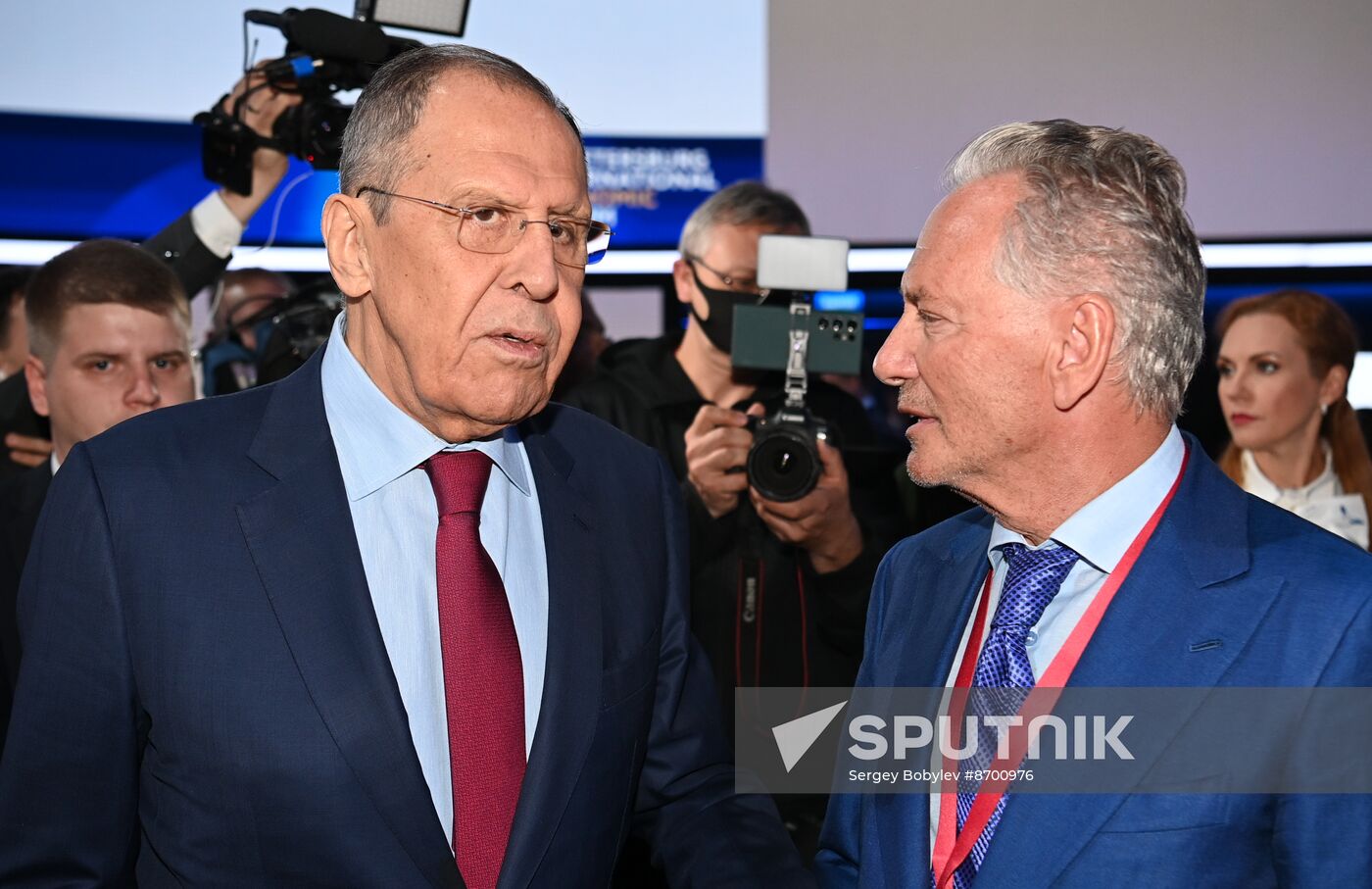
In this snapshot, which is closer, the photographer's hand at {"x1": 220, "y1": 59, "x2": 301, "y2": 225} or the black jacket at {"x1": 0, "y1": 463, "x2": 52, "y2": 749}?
the black jacket at {"x1": 0, "y1": 463, "x2": 52, "y2": 749}

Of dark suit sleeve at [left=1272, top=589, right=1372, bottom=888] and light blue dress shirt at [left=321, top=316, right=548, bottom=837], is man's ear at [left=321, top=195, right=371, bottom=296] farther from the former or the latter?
dark suit sleeve at [left=1272, top=589, right=1372, bottom=888]

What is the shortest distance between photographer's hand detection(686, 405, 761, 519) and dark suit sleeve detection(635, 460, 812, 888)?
0.78 m

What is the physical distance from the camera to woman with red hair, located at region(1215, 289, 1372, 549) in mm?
3572

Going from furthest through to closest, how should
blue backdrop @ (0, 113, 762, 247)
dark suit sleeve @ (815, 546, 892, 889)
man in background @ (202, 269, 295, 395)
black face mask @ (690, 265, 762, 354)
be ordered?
1. blue backdrop @ (0, 113, 762, 247)
2. man in background @ (202, 269, 295, 395)
3. black face mask @ (690, 265, 762, 354)
4. dark suit sleeve @ (815, 546, 892, 889)

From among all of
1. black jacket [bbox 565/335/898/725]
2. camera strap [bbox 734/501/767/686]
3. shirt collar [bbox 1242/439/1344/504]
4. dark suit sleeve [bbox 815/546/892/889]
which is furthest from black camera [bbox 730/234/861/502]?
shirt collar [bbox 1242/439/1344/504]

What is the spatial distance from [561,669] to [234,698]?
369 mm

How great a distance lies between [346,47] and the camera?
2520 mm

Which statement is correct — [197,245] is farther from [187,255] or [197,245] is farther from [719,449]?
[719,449]

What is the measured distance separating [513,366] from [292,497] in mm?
298

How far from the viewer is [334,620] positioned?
4.54 ft

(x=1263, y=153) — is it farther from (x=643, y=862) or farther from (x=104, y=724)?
(x=104, y=724)

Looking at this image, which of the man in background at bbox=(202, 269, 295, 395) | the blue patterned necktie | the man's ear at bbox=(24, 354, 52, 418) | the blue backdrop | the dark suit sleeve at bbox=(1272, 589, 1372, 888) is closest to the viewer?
the dark suit sleeve at bbox=(1272, 589, 1372, 888)

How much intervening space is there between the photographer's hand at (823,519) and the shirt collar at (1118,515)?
0.96 m

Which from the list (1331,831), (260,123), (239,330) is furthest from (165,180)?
(1331,831)
